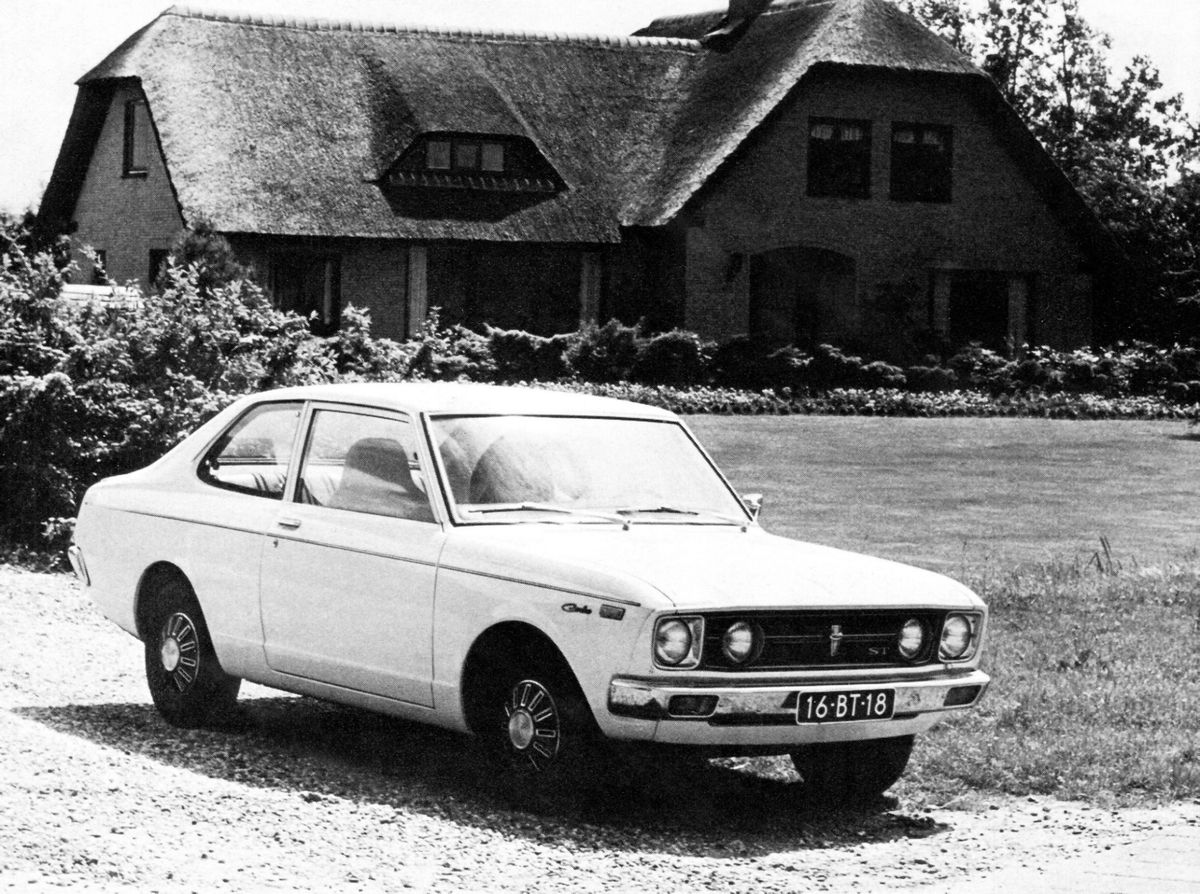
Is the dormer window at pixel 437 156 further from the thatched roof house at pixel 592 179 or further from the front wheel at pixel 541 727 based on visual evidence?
the front wheel at pixel 541 727

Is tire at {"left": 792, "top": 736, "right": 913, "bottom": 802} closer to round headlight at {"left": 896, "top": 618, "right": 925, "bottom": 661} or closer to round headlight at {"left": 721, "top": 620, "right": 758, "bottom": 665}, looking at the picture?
round headlight at {"left": 896, "top": 618, "right": 925, "bottom": 661}

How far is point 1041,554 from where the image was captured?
17.7 metres

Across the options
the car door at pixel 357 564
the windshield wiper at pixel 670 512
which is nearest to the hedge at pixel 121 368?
the car door at pixel 357 564

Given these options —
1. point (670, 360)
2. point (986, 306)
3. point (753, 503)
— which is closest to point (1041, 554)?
point (753, 503)

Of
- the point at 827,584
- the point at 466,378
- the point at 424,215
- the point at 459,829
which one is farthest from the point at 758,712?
the point at 424,215

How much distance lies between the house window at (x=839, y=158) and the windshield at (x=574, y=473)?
29.7m

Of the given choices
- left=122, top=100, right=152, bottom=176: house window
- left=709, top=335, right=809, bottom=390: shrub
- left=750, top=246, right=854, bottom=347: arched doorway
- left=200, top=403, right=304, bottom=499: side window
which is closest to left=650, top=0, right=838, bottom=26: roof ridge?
left=750, top=246, right=854, bottom=347: arched doorway

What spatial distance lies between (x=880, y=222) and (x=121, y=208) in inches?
558

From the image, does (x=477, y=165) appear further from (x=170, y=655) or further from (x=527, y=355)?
(x=170, y=655)

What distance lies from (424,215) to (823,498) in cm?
1732

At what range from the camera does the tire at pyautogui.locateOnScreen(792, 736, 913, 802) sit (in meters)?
8.30

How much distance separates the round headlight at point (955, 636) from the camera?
26.5ft

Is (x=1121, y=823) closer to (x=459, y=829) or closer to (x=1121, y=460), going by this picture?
(x=459, y=829)

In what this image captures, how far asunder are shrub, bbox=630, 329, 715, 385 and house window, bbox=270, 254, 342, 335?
6796mm
